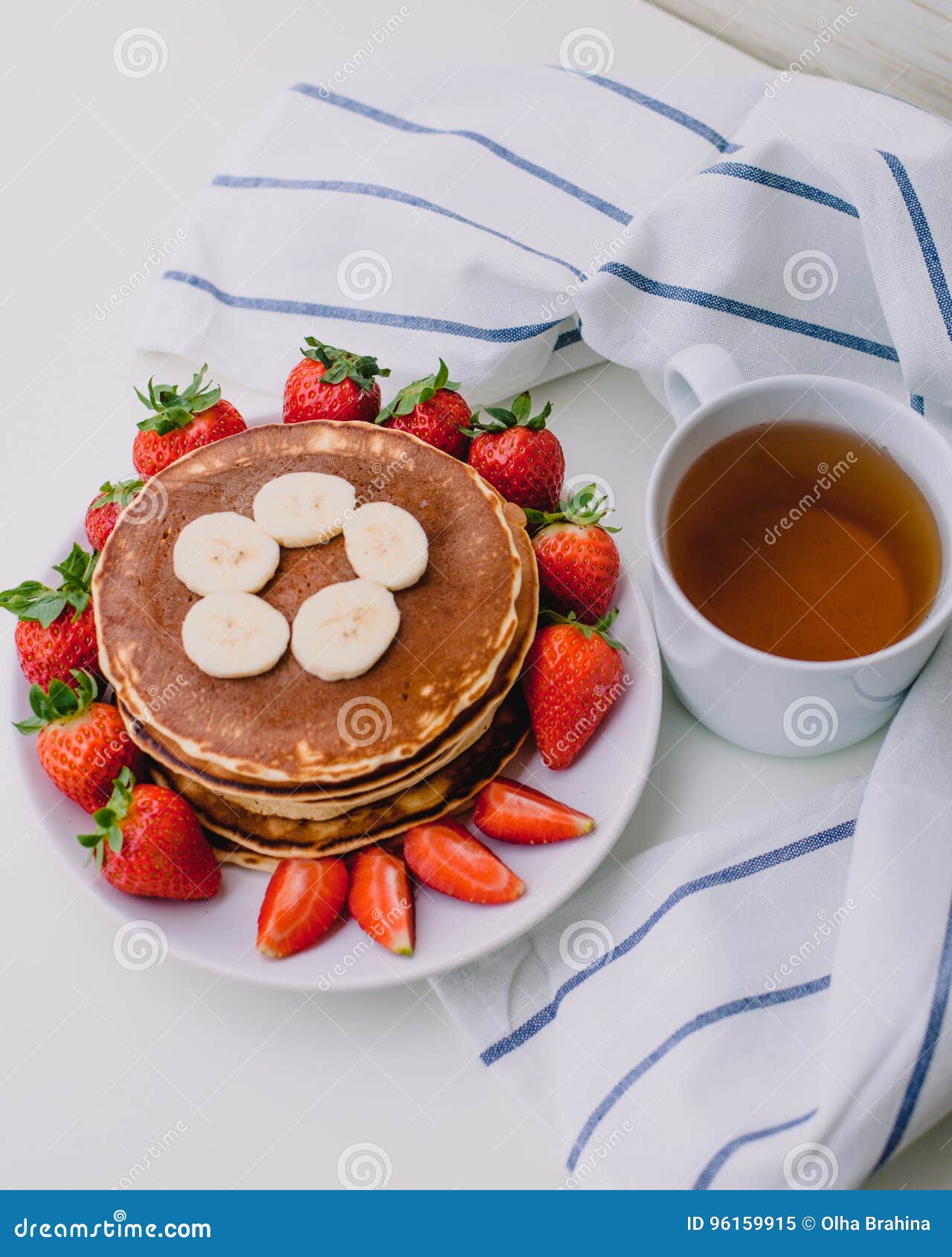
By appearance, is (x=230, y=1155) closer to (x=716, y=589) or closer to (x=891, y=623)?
(x=716, y=589)

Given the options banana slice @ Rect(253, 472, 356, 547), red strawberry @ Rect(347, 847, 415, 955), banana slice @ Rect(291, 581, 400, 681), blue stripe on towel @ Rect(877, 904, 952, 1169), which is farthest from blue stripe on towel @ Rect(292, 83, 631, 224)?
blue stripe on towel @ Rect(877, 904, 952, 1169)

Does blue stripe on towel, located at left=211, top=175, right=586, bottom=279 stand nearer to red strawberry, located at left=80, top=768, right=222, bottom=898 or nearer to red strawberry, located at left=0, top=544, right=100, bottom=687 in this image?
red strawberry, located at left=0, top=544, right=100, bottom=687

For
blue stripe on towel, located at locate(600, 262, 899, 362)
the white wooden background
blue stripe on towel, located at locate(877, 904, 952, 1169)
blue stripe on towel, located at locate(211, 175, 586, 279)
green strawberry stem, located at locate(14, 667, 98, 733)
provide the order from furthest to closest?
the white wooden background
blue stripe on towel, located at locate(211, 175, 586, 279)
blue stripe on towel, located at locate(600, 262, 899, 362)
green strawberry stem, located at locate(14, 667, 98, 733)
blue stripe on towel, located at locate(877, 904, 952, 1169)

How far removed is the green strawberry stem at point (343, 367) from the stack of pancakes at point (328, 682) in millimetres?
73

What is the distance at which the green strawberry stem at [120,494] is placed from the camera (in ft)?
4.48

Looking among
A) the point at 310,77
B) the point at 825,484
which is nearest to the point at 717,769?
the point at 825,484

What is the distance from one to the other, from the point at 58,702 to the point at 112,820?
0.49 feet

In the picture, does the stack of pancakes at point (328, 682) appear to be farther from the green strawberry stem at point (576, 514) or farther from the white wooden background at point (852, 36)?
the white wooden background at point (852, 36)

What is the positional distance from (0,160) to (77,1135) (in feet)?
4.84

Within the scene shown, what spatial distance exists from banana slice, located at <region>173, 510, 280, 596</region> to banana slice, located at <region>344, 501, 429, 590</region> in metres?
0.09

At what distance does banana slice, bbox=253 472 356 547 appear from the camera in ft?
4.22

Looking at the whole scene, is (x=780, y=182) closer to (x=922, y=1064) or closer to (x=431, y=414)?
(x=431, y=414)

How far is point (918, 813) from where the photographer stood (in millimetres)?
1255

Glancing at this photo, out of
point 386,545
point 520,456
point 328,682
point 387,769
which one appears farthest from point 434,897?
point 520,456
